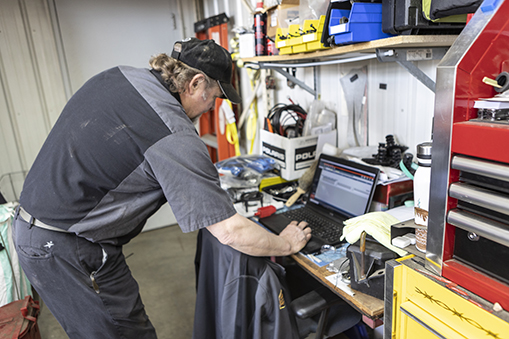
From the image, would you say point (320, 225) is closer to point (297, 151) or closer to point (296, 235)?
point (296, 235)

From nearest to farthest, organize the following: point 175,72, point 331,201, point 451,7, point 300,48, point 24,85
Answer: point 451,7, point 175,72, point 300,48, point 331,201, point 24,85

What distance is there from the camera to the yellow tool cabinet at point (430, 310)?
0.71m

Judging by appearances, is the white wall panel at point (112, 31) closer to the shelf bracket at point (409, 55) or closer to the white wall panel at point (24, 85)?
the white wall panel at point (24, 85)

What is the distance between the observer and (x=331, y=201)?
172 centimetres

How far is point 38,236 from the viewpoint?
1278mm

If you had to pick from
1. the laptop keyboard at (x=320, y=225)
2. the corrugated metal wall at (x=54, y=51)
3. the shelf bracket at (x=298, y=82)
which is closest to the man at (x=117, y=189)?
the laptop keyboard at (x=320, y=225)

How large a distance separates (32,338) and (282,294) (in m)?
1.20

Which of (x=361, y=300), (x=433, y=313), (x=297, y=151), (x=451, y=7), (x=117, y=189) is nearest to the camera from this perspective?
(x=433, y=313)

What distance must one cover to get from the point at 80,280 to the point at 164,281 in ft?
5.18

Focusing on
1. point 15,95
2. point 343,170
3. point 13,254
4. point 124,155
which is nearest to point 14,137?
point 15,95

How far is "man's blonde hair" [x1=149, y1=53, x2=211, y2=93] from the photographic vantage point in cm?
132

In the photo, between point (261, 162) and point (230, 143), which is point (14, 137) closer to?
point (230, 143)

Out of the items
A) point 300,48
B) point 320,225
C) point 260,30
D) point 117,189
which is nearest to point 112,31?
point 260,30

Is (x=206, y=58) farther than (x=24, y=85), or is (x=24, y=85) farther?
(x=24, y=85)
